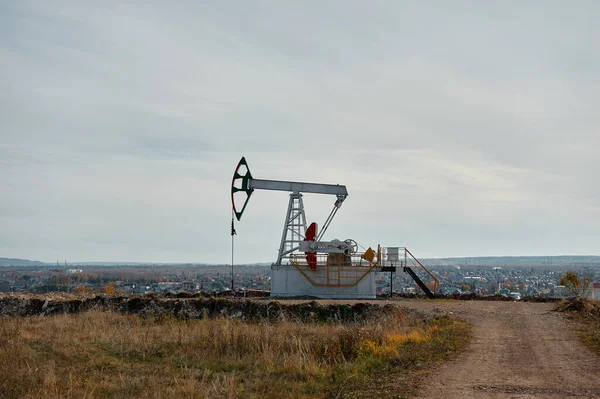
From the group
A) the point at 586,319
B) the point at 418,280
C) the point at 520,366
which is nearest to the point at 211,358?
the point at 520,366

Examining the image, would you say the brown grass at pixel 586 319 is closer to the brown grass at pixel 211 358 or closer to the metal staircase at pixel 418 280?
the brown grass at pixel 211 358

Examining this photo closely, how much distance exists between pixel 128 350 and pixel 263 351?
371 centimetres

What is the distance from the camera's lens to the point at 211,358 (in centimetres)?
1623

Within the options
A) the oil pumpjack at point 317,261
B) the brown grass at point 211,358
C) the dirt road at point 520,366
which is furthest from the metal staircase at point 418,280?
the brown grass at point 211,358

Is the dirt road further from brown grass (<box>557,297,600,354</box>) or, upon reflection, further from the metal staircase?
the metal staircase

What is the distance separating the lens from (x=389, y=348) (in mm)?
15383

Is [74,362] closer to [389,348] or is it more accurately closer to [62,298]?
[389,348]

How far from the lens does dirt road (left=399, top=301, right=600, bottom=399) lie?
11.5 m

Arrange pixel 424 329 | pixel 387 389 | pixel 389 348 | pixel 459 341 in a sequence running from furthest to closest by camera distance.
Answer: pixel 424 329 < pixel 459 341 < pixel 389 348 < pixel 387 389

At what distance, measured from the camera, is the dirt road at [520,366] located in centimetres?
1145

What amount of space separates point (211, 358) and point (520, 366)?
7210 mm

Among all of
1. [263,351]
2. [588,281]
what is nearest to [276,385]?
[263,351]

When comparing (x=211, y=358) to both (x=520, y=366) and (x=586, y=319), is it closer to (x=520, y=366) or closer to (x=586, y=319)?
(x=520, y=366)

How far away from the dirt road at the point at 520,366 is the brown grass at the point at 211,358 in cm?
85
